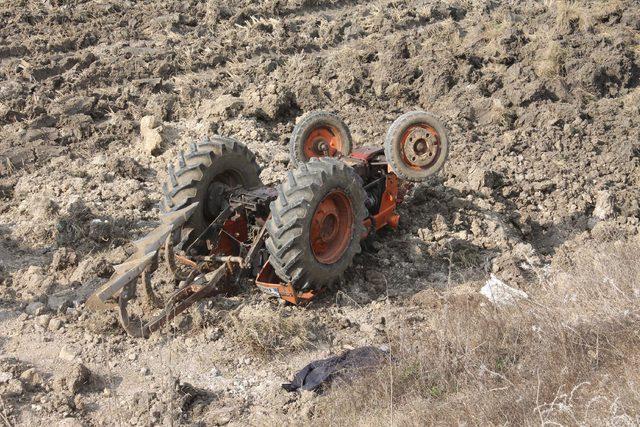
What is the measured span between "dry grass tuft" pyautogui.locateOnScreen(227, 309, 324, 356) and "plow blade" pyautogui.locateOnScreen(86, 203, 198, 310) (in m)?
0.96

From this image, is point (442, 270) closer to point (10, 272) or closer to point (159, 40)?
point (10, 272)

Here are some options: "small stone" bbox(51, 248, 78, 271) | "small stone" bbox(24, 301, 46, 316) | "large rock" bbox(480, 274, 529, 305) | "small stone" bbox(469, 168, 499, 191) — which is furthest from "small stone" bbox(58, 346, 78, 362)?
"small stone" bbox(469, 168, 499, 191)

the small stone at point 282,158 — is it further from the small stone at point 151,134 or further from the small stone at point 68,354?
the small stone at point 68,354

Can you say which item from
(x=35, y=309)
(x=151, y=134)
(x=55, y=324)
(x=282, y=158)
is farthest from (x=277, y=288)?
(x=151, y=134)

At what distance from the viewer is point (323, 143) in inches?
337

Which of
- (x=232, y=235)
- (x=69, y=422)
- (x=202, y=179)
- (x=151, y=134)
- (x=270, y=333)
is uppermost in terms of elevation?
(x=151, y=134)

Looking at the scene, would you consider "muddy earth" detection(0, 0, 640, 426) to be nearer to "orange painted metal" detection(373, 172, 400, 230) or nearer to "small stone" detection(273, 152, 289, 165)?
"small stone" detection(273, 152, 289, 165)

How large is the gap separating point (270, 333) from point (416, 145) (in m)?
2.89

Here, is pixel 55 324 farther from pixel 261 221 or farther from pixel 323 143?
pixel 323 143

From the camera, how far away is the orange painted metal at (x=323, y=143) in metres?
8.48

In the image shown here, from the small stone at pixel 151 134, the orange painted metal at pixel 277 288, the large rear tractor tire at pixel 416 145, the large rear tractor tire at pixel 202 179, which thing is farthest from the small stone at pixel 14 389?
the small stone at pixel 151 134

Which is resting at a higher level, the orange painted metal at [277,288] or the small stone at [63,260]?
the small stone at [63,260]

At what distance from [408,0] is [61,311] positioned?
42.0 feet

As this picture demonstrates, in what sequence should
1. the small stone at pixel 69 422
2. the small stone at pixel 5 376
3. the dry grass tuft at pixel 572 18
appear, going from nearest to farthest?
the small stone at pixel 69 422 < the small stone at pixel 5 376 < the dry grass tuft at pixel 572 18
